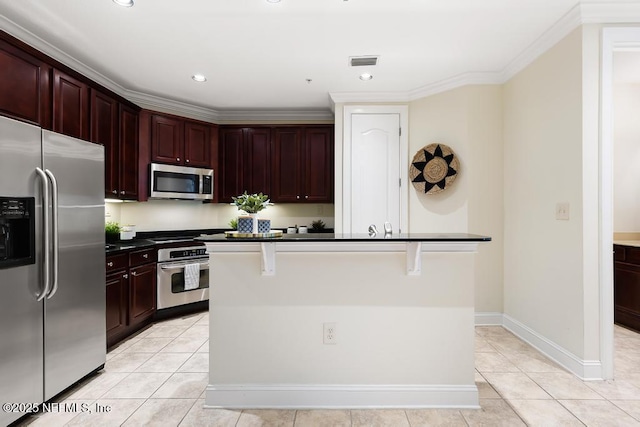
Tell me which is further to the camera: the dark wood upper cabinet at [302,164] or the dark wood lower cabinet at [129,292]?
the dark wood upper cabinet at [302,164]

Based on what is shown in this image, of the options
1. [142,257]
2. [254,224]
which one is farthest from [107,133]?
[254,224]

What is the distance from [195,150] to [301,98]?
1587 millimetres

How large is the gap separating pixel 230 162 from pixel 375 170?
208 centimetres

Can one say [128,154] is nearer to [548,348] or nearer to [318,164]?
[318,164]

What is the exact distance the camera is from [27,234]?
6.37ft

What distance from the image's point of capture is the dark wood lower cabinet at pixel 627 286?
3289 millimetres

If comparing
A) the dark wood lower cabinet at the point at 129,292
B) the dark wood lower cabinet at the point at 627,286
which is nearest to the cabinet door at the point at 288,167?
the dark wood lower cabinet at the point at 129,292

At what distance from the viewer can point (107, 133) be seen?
3.40 m

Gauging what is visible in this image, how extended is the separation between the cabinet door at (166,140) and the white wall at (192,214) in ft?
2.15

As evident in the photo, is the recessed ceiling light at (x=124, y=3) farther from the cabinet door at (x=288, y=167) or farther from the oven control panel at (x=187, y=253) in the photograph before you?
the cabinet door at (x=288, y=167)

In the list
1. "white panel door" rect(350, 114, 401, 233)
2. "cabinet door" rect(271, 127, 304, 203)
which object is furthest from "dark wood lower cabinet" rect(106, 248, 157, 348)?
"white panel door" rect(350, 114, 401, 233)

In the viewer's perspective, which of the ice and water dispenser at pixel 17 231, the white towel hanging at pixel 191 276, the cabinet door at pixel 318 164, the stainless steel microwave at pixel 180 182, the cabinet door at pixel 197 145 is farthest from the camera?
the cabinet door at pixel 318 164

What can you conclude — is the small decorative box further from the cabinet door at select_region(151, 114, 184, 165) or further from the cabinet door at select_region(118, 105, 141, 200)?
the cabinet door at select_region(151, 114, 184, 165)

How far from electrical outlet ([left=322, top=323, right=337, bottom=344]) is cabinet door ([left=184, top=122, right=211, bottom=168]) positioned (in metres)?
3.21
